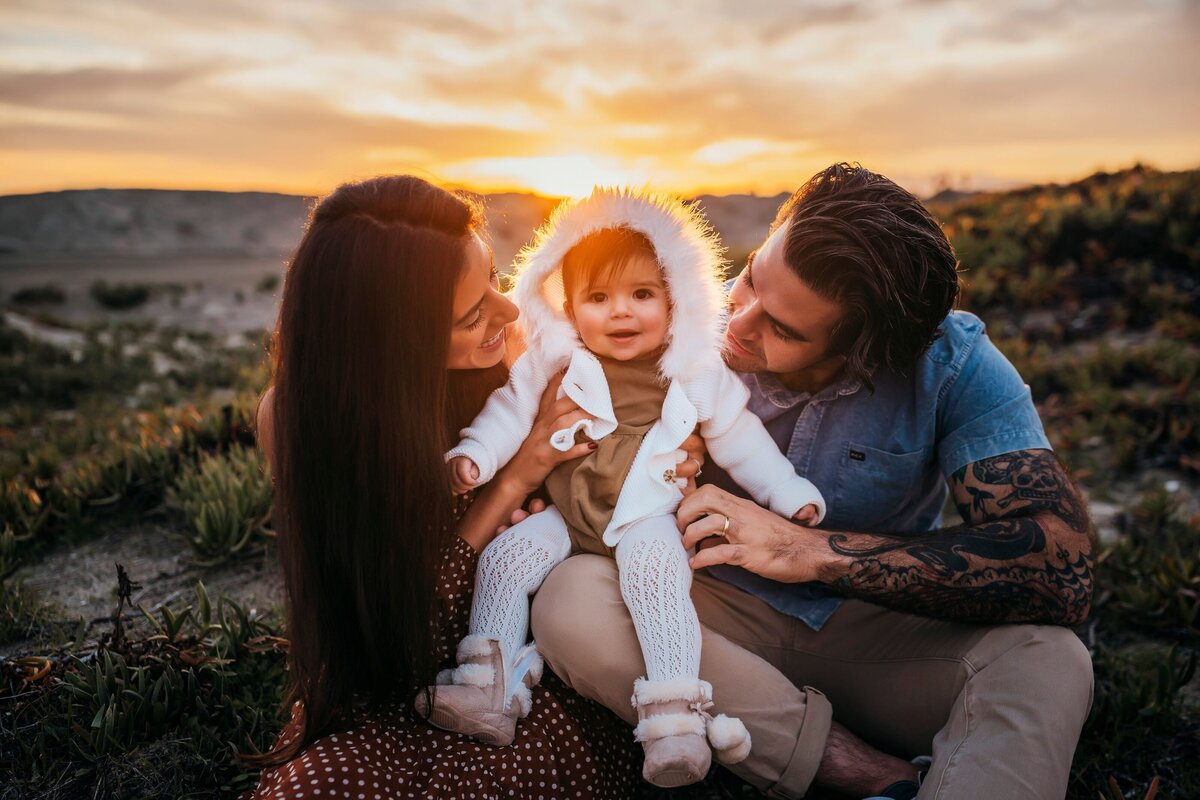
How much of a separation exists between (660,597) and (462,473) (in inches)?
32.2

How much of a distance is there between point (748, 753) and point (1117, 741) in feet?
4.91

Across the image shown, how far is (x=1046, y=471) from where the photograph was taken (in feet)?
8.71

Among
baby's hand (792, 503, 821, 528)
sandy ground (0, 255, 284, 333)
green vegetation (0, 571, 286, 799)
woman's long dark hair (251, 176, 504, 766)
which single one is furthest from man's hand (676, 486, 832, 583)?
sandy ground (0, 255, 284, 333)

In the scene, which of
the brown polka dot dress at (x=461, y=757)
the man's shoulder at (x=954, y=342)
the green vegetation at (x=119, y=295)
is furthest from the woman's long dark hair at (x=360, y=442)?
the green vegetation at (x=119, y=295)

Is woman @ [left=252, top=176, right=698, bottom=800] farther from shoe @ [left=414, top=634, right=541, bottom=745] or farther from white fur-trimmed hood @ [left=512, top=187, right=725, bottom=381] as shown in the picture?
white fur-trimmed hood @ [left=512, top=187, right=725, bottom=381]

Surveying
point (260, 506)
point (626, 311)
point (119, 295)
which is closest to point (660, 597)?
point (626, 311)

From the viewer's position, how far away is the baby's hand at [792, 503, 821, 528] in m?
→ 2.85

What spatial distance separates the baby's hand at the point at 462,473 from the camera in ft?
9.06

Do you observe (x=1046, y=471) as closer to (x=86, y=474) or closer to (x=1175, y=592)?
(x=1175, y=592)

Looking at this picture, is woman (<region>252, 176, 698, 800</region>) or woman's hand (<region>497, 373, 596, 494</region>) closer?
woman (<region>252, 176, 698, 800</region>)

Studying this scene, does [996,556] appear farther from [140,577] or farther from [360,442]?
[140,577]

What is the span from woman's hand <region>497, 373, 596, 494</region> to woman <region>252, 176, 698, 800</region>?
38 cm

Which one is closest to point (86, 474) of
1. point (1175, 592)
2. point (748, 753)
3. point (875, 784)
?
point (748, 753)

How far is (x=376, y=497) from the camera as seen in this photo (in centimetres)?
242
